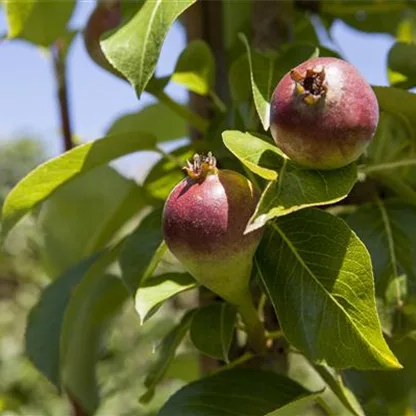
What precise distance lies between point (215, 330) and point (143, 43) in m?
0.22

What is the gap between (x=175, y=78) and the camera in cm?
81

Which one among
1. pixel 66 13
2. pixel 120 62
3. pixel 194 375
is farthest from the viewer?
pixel 194 375

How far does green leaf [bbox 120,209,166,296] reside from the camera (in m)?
0.66

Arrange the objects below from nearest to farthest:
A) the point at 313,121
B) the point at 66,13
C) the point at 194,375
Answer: the point at 313,121, the point at 66,13, the point at 194,375

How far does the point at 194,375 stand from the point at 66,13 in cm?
47

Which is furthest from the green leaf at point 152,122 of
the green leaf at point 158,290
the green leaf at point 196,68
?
the green leaf at point 158,290

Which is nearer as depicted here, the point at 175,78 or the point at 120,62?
the point at 120,62

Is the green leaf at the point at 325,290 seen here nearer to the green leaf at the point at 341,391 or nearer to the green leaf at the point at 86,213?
the green leaf at the point at 341,391

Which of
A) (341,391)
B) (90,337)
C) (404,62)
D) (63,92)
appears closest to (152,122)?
(63,92)

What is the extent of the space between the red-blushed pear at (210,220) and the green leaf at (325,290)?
0.03 m

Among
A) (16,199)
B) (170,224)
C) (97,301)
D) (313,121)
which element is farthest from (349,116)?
(97,301)

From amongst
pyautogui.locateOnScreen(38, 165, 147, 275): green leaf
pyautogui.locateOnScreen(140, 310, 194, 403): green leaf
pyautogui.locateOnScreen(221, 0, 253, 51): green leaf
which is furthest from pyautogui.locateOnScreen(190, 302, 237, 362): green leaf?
pyautogui.locateOnScreen(221, 0, 253, 51): green leaf

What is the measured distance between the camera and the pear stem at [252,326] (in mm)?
615

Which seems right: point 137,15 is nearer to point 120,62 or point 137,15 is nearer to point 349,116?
point 120,62
